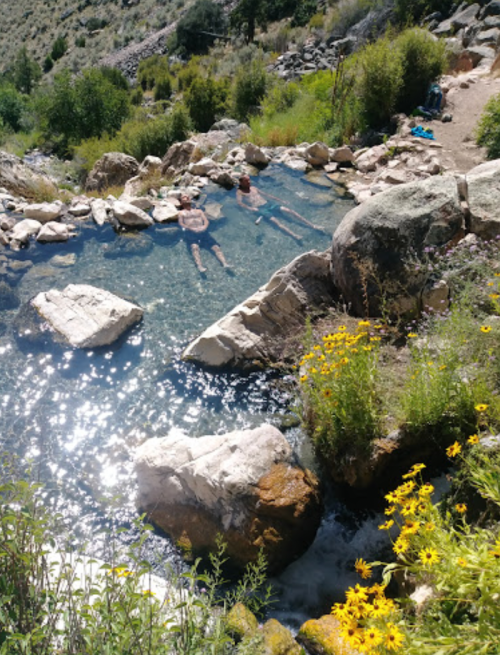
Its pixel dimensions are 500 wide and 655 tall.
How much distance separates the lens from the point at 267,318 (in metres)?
6.03

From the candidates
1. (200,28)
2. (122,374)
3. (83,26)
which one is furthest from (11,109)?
(83,26)

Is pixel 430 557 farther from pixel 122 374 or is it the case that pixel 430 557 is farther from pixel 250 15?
pixel 250 15

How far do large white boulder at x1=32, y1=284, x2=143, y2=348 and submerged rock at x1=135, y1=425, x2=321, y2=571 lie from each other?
2.73 metres

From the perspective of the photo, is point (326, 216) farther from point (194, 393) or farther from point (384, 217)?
point (194, 393)

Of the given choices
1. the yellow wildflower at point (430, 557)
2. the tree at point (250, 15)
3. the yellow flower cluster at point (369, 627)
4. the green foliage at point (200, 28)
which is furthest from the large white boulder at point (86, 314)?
the green foliage at point (200, 28)

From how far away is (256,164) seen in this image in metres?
12.6

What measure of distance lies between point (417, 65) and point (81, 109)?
1185 centimetres

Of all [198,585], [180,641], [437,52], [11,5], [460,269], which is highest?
[11,5]

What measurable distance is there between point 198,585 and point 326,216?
25.6 ft

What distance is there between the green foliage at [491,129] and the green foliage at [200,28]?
25528 millimetres

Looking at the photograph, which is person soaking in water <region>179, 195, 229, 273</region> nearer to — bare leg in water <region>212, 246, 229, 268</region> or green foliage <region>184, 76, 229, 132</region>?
bare leg in water <region>212, 246, 229, 268</region>

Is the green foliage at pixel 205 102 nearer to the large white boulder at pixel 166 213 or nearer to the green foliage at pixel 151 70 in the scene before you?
the large white boulder at pixel 166 213

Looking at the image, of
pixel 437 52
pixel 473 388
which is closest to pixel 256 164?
pixel 437 52

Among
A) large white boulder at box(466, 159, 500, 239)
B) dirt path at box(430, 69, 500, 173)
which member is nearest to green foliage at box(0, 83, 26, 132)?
dirt path at box(430, 69, 500, 173)
